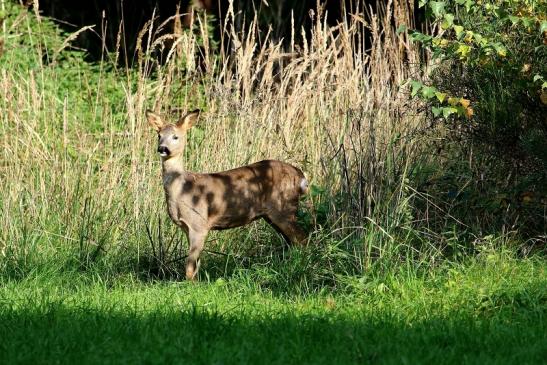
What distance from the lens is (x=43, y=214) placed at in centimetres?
877

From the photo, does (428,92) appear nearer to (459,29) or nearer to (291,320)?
(459,29)

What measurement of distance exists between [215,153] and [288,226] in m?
1.29

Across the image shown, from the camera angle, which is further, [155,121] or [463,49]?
[155,121]

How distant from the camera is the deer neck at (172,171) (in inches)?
324

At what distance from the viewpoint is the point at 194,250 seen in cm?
806

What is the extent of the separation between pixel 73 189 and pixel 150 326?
3285 millimetres

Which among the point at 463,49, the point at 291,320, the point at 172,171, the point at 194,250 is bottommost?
the point at 194,250

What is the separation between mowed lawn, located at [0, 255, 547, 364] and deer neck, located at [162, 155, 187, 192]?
0.91 metres

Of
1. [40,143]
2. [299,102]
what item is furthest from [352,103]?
[40,143]

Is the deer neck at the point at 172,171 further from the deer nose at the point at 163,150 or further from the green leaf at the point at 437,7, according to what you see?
the green leaf at the point at 437,7

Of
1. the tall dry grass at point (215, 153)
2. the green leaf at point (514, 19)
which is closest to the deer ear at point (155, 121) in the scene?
the tall dry grass at point (215, 153)

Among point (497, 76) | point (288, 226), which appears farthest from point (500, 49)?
point (288, 226)

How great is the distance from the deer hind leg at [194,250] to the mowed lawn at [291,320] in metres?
0.31

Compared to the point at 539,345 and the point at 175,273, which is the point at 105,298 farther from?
the point at 539,345
